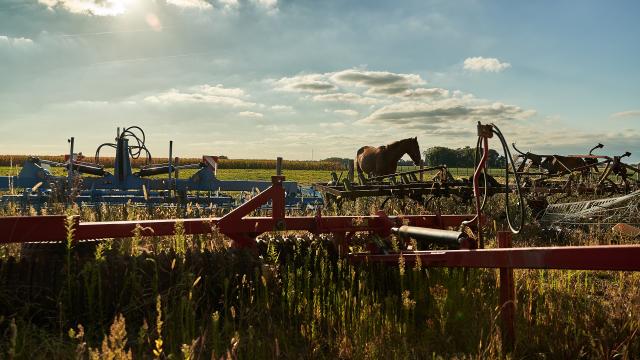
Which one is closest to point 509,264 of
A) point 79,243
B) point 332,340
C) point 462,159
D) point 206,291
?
point 332,340

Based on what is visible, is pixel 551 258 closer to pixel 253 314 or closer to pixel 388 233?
pixel 253 314

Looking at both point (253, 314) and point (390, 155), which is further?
point (390, 155)

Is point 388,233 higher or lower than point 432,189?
lower

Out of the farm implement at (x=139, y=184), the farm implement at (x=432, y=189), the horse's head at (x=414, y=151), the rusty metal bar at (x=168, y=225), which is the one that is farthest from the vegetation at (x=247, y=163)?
the rusty metal bar at (x=168, y=225)

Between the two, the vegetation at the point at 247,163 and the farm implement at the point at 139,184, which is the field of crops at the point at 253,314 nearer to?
the farm implement at the point at 139,184

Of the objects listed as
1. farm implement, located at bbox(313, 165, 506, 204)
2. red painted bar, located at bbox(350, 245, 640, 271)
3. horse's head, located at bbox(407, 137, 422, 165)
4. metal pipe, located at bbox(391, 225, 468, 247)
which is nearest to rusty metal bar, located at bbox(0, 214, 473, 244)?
metal pipe, located at bbox(391, 225, 468, 247)

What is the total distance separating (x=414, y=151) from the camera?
15.4m

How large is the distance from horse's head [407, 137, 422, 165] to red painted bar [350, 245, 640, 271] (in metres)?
11.8

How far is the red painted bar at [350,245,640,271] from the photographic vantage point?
2637 millimetres

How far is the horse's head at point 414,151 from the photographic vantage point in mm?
15320

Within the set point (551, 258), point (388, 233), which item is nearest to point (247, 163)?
point (388, 233)

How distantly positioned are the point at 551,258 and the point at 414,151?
12.7 meters

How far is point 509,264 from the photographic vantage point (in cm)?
316

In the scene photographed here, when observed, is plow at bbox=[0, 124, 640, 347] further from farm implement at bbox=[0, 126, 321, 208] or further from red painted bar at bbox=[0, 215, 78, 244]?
farm implement at bbox=[0, 126, 321, 208]
